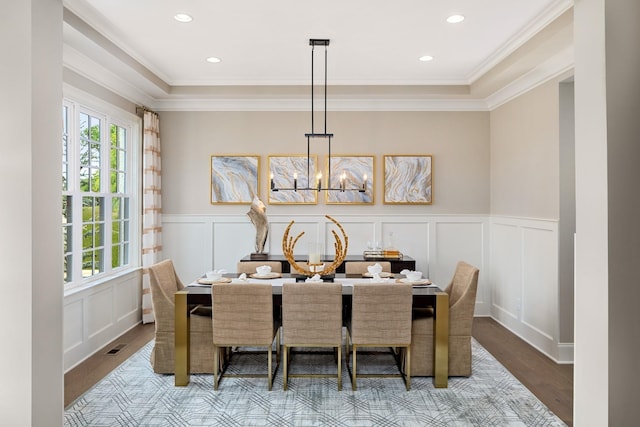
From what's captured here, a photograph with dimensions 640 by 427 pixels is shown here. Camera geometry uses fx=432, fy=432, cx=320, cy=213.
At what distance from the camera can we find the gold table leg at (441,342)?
334 cm

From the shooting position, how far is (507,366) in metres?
3.81

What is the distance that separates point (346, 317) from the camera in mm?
3756

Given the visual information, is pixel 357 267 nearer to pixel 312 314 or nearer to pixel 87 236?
pixel 312 314

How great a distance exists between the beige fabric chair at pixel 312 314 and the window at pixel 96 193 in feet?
6.15

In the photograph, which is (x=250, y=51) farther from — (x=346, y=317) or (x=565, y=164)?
(x=565, y=164)

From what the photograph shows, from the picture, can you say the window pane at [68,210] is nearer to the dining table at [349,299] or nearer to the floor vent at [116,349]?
the floor vent at [116,349]

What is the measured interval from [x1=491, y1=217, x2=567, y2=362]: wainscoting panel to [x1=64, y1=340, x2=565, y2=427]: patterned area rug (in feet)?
2.87

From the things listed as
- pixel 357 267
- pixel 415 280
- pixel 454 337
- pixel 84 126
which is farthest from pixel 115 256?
pixel 454 337

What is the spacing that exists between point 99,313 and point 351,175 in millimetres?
3212

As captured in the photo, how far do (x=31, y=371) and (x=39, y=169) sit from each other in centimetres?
84

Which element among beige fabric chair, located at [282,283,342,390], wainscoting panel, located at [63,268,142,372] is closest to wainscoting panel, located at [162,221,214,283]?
wainscoting panel, located at [63,268,142,372]

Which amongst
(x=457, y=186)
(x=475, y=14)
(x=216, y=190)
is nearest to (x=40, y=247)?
(x=475, y=14)

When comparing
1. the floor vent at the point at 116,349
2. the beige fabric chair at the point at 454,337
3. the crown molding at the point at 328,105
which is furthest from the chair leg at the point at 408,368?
the crown molding at the point at 328,105

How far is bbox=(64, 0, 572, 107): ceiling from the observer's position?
3.20 metres
